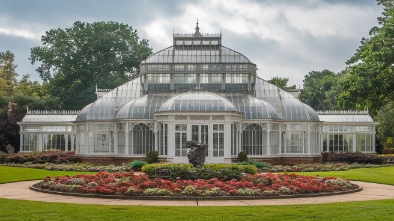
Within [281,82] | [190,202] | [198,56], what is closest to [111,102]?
[198,56]

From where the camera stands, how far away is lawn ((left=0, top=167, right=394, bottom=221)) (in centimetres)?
1561

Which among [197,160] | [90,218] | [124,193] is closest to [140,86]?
[197,160]

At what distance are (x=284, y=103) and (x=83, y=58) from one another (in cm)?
3485

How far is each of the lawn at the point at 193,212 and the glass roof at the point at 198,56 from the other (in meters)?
29.2

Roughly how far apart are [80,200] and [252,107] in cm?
2439

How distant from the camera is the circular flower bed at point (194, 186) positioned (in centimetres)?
2084

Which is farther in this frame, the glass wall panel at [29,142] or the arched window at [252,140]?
the glass wall panel at [29,142]

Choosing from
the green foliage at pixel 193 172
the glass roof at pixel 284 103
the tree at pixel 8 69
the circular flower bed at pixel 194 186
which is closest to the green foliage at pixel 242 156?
the glass roof at pixel 284 103

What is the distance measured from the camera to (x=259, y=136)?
42.5m

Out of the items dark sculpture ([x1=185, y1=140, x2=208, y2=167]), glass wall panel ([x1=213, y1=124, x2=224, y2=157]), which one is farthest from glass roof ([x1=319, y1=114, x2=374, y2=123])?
dark sculpture ([x1=185, y1=140, x2=208, y2=167])

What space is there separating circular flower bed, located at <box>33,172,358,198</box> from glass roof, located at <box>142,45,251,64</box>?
75.2 feet

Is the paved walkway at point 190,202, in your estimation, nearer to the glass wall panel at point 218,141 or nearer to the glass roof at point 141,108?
the glass wall panel at point 218,141

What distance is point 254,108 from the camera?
140 feet

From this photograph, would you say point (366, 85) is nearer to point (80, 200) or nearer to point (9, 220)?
point (80, 200)
